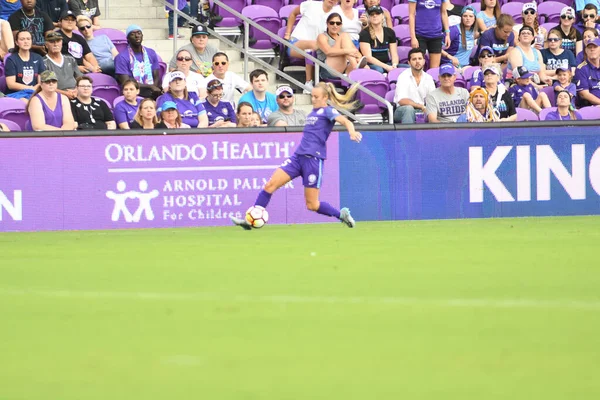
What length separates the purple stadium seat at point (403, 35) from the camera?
19094 mm

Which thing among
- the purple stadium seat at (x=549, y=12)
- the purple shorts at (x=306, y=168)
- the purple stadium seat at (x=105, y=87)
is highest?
the purple stadium seat at (x=549, y=12)

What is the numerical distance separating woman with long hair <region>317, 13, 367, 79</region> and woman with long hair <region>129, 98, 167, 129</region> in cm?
346

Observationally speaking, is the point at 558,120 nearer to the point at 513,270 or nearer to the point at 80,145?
the point at 80,145

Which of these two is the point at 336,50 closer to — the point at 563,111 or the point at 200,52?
the point at 200,52

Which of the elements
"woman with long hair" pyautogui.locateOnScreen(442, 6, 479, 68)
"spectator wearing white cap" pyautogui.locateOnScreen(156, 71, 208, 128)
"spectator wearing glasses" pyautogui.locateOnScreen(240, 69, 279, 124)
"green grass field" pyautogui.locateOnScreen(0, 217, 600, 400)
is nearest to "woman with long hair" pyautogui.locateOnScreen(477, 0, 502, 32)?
"woman with long hair" pyautogui.locateOnScreen(442, 6, 479, 68)

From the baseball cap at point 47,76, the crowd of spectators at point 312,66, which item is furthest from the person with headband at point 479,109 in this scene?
the baseball cap at point 47,76

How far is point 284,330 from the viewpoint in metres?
5.50

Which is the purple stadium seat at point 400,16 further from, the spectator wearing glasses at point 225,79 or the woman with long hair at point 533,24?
the spectator wearing glasses at point 225,79

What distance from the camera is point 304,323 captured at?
5.71 m

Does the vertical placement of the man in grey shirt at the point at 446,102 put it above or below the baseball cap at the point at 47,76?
below

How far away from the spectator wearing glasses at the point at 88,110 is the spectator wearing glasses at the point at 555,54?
769 cm

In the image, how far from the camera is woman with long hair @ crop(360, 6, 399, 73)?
17.5 metres

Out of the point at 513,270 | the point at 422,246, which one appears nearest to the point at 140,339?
the point at 513,270

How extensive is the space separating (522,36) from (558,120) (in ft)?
9.25
